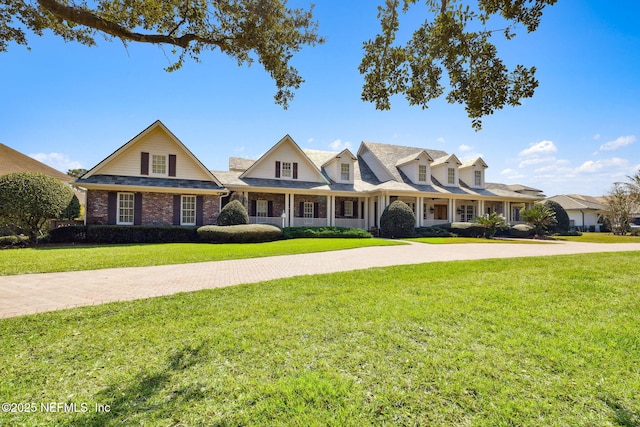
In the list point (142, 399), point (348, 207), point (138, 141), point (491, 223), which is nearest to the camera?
point (142, 399)

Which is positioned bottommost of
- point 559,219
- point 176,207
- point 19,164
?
point 559,219

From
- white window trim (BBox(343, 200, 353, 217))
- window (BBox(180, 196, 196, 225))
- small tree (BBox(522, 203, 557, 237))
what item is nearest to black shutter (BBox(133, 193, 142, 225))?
window (BBox(180, 196, 196, 225))

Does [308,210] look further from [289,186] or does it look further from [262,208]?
[262,208]

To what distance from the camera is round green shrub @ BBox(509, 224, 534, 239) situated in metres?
24.6

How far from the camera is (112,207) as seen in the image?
17422 millimetres

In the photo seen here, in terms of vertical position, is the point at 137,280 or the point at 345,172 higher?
the point at 345,172

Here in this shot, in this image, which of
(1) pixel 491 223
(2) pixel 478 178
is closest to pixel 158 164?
(1) pixel 491 223

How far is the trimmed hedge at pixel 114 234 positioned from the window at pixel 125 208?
5.81ft

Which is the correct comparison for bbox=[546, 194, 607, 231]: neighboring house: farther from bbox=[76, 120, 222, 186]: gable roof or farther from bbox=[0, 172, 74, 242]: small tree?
bbox=[0, 172, 74, 242]: small tree

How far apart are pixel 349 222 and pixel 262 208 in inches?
277

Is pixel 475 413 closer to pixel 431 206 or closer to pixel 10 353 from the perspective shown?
pixel 10 353

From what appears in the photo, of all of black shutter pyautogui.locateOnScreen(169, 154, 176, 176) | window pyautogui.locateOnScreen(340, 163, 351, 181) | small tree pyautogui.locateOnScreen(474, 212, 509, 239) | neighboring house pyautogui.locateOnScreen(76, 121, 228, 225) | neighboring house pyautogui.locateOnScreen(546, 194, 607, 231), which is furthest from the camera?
neighboring house pyautogui.locateOnScreen(546, 194, 607, 231)

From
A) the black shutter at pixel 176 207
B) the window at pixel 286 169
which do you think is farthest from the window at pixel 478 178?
the black shutter at pixel 176 207

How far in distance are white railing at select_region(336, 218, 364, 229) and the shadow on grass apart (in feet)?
68.0
